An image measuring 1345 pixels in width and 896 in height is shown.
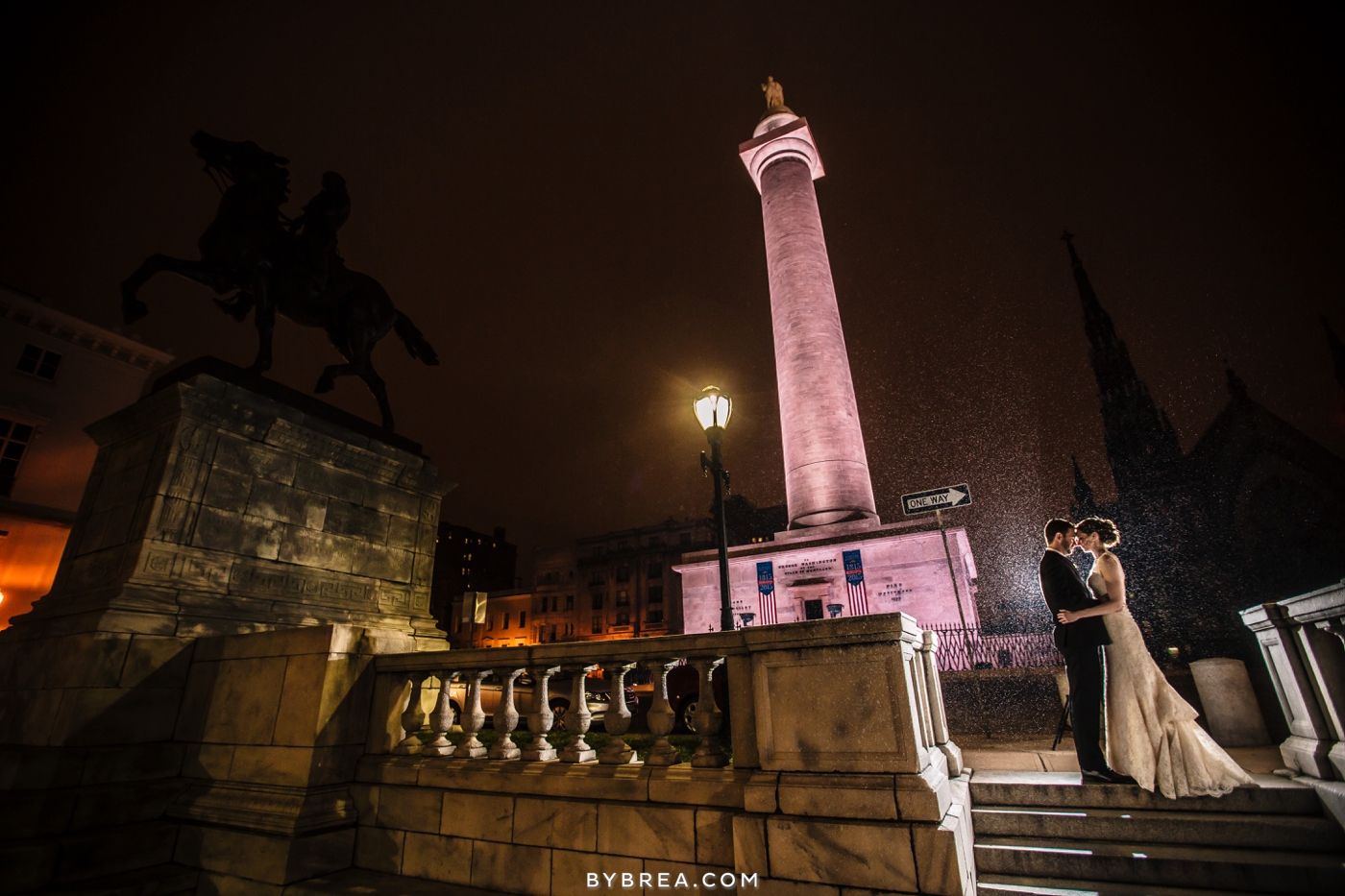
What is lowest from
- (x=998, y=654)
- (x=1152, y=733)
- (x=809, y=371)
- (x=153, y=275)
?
(x=1152, y=733)

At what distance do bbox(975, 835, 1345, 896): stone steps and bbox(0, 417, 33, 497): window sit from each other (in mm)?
31281

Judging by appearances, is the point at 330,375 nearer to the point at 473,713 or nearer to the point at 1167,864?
the point at 473,713

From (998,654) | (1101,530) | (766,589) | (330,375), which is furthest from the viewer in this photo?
(766,589)

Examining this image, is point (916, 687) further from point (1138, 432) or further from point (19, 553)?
point (1138, 432)

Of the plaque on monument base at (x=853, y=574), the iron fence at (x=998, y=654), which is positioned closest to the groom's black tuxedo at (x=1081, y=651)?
the iron fence at (x=998, y=654)

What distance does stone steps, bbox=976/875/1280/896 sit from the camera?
156 inches

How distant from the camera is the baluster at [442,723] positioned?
5.26 m

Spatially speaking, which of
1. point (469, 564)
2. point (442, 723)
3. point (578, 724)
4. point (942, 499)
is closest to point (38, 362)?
point (442, 723)

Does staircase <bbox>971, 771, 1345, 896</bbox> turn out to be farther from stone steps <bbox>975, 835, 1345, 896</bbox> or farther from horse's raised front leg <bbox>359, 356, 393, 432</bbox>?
horse's raised front leg <bbox>359, 356, 393, 432</bbox>

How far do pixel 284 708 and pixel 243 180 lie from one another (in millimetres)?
6687

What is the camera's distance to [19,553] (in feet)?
67.4

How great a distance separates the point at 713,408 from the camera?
32.0 ft

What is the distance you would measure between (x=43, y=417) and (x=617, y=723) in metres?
30.5

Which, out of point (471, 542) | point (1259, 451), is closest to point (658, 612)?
point (471, 542)
